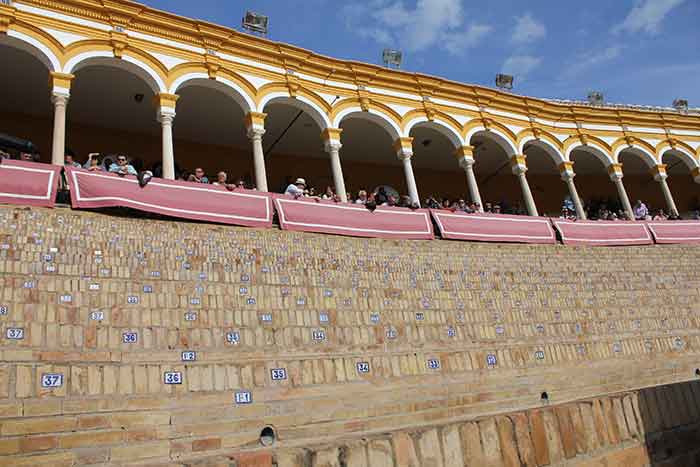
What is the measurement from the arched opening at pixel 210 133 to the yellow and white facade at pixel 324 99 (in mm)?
153

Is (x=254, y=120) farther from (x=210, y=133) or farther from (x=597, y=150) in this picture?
(x=597, y=150)

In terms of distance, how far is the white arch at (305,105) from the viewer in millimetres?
13625

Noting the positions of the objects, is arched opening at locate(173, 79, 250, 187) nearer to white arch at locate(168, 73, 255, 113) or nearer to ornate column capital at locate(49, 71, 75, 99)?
white arch at locate(168, 73, 255, 113)

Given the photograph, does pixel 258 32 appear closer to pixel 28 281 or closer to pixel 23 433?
pixel 28 281

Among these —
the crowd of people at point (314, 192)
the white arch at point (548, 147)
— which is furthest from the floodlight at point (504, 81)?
the crowd of people at point (314, 192)

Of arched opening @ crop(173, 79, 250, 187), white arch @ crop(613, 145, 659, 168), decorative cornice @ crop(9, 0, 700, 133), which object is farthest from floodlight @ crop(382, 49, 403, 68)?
white arch @ crop(613, 145, 659, 168)

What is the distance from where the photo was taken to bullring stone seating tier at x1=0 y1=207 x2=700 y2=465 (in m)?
4.91

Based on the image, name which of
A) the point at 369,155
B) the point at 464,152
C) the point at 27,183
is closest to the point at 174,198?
the point at 27,183

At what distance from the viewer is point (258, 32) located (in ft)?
46.6

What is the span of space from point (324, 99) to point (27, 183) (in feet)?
28.0

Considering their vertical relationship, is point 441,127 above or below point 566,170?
above

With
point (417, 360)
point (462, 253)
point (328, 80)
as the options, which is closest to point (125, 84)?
point (328, 80)

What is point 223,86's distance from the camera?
42.3 ft

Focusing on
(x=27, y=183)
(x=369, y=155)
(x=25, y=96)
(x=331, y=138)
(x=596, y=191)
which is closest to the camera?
(x=27, y=183)
